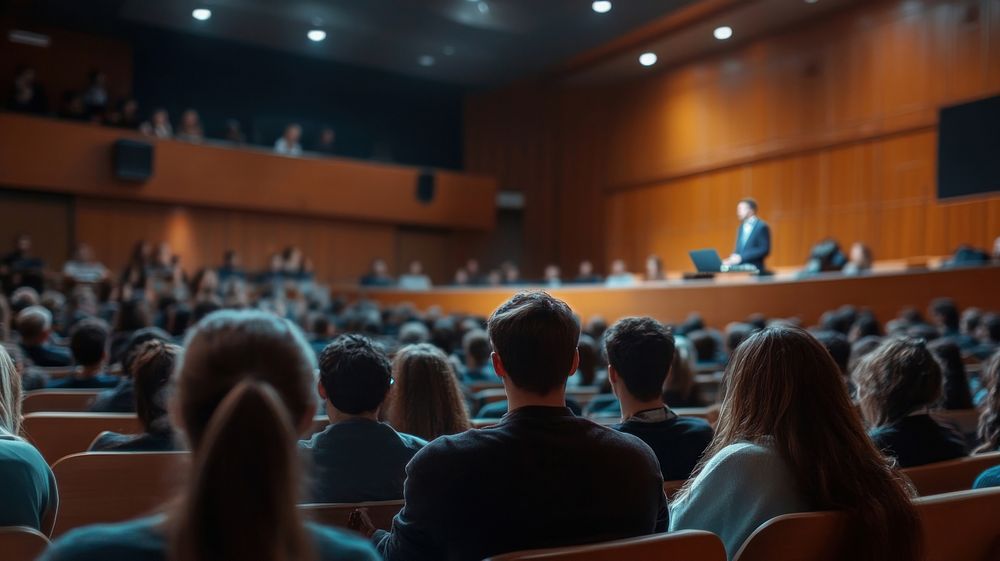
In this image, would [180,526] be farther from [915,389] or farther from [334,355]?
[915,389]

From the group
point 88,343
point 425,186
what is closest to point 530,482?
point 88,343

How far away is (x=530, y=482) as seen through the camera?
1.53 metres

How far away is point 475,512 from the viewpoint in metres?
1.52

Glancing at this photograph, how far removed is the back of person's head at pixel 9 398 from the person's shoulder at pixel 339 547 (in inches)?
44.1

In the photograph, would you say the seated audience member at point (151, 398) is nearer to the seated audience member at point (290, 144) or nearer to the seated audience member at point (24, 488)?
the seated audience member at point (24, 488)

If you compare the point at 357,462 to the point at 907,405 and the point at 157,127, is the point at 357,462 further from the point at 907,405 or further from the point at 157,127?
the point at 157,127

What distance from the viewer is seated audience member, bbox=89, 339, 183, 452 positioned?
2.43m

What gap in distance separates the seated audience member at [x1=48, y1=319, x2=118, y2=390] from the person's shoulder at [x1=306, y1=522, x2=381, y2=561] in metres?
3.18

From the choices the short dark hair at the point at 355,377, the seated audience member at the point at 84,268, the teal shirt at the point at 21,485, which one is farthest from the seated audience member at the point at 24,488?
the seated audience member at the point at 84,268

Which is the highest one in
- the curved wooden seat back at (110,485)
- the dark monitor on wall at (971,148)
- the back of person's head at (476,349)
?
the dark monitor on wall at (971,148)

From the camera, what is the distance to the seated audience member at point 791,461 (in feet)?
5.29

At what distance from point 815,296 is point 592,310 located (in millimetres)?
3081

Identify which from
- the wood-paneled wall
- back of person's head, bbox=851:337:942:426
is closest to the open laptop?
back of person's head, bbox=851:337:942:426

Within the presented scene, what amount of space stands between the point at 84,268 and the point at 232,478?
11.8m
